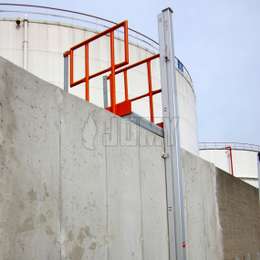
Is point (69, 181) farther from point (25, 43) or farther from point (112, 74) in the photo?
point (25, 43)

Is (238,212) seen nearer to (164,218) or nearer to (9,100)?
(164,218)

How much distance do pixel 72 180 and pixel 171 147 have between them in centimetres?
220

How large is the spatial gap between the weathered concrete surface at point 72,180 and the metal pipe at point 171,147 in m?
0.11

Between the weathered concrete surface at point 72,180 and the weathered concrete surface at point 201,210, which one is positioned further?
the weathered concrete surface at point 201,210

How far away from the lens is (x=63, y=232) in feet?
11.7

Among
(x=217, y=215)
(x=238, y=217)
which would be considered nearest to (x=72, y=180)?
(x=217, y=215)

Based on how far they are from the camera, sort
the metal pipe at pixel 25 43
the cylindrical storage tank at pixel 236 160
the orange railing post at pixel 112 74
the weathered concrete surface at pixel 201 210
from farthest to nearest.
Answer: the cylindrical storage tank at pixel 236 160, the metal pipe at pixel 25 43, the weathered concrete surface at pixel 201 210, the orange railing post at pixel 112 74

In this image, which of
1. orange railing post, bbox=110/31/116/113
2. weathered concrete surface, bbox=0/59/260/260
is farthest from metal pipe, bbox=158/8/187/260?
orange railing post, bbox=110/31/116/113

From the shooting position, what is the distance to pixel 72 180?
3816mm

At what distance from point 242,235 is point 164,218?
227 inches

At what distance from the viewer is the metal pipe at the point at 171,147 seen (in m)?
5.48

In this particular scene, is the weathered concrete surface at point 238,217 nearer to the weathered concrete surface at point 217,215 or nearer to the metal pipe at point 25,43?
the weathered concrete surface at point 217,215

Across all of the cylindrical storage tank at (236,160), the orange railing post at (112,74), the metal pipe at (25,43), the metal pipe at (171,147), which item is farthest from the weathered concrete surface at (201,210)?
the cylindrical storage tank at (236,160)

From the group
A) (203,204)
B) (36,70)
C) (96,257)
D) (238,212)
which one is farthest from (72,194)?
(238,212)
